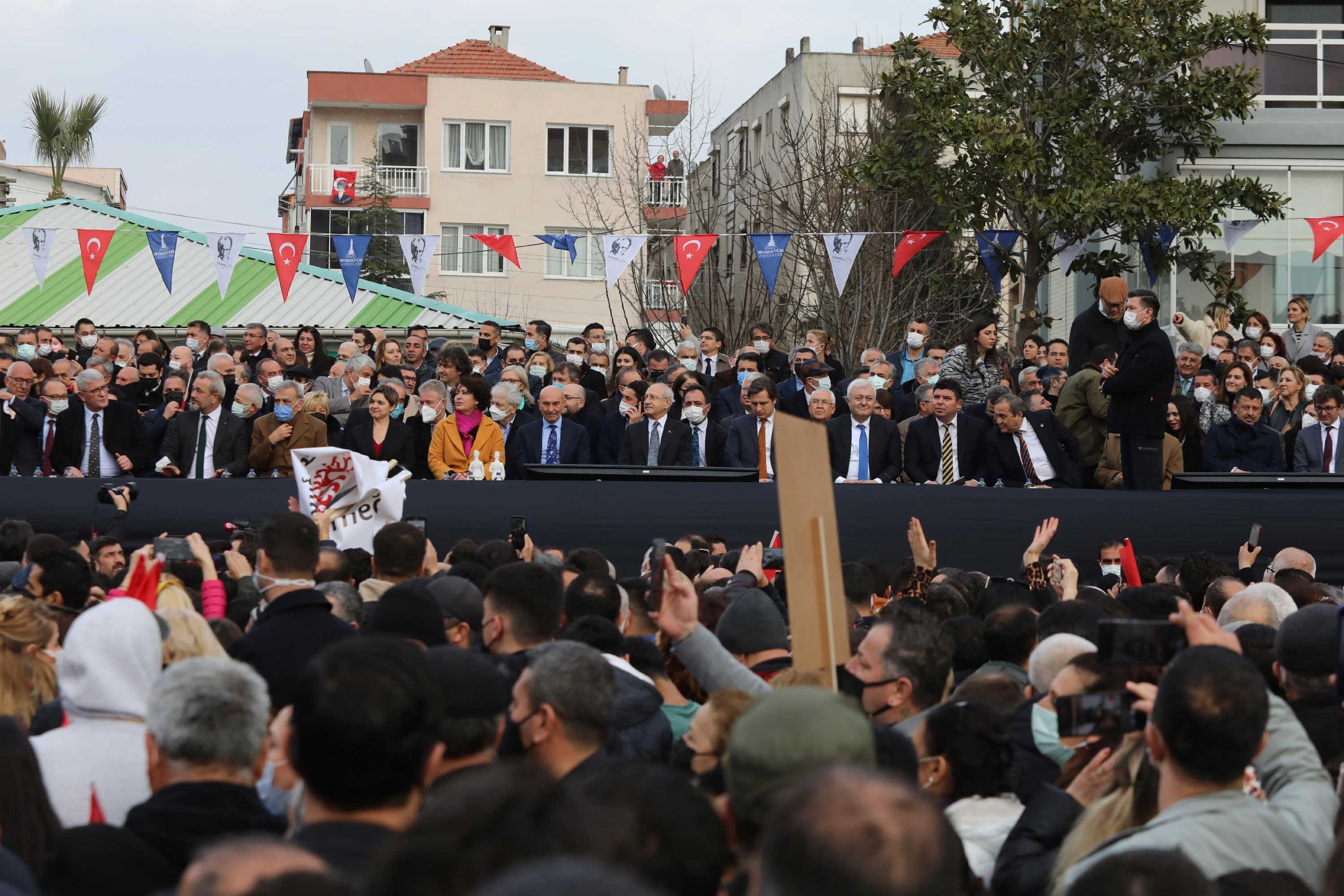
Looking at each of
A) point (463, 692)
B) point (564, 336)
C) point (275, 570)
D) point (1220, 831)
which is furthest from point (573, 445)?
point (564, 336)

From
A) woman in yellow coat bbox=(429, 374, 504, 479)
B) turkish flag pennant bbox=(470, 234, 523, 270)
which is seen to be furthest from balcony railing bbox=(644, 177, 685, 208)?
woman in yellow coat bbox=(429, 374, 504, 479)

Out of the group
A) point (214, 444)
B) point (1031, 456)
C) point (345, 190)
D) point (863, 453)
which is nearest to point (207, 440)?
point (214, 444)

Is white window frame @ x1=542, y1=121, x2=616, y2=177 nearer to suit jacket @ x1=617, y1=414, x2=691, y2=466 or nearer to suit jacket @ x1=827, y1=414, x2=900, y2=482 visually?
suit jacket @ x1=617, y1=414, x2=691, y2=466

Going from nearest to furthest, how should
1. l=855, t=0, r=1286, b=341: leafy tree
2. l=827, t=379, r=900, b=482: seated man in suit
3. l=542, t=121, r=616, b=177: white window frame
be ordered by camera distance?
1. l=827, t=379, r=900, b=482: seated man in suit
2. l=855, t=0, r=1286, b=341: leafy tree
3. l=542, t=121, r=616, b=177: white window frame

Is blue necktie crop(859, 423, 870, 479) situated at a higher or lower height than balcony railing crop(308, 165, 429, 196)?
lower

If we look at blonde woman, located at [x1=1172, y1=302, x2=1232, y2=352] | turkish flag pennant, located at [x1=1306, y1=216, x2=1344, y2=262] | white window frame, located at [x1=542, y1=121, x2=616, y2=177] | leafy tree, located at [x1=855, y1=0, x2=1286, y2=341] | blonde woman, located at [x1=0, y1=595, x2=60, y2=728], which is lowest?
blonde woman, located at [x1=0, y1=595, x2=60, y2=728]

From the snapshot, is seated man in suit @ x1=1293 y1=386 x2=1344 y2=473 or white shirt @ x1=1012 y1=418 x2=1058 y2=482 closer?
white shirt @ x1=1012 y1=418 x2=1058 y2=482

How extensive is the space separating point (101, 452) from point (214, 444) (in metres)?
0.94

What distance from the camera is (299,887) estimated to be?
2377mm

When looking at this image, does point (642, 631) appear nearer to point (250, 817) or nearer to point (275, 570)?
point (275, 570)

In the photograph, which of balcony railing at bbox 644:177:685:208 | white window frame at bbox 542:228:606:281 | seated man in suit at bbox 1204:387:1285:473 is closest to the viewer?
seated man in suit at bbox 1204:387:1285:473

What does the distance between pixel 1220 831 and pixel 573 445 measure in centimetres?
991

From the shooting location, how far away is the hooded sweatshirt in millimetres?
4008

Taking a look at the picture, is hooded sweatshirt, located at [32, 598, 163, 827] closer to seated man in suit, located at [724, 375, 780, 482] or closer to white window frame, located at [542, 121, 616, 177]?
seated man in suit, located at [724, 375, 780, 482]
